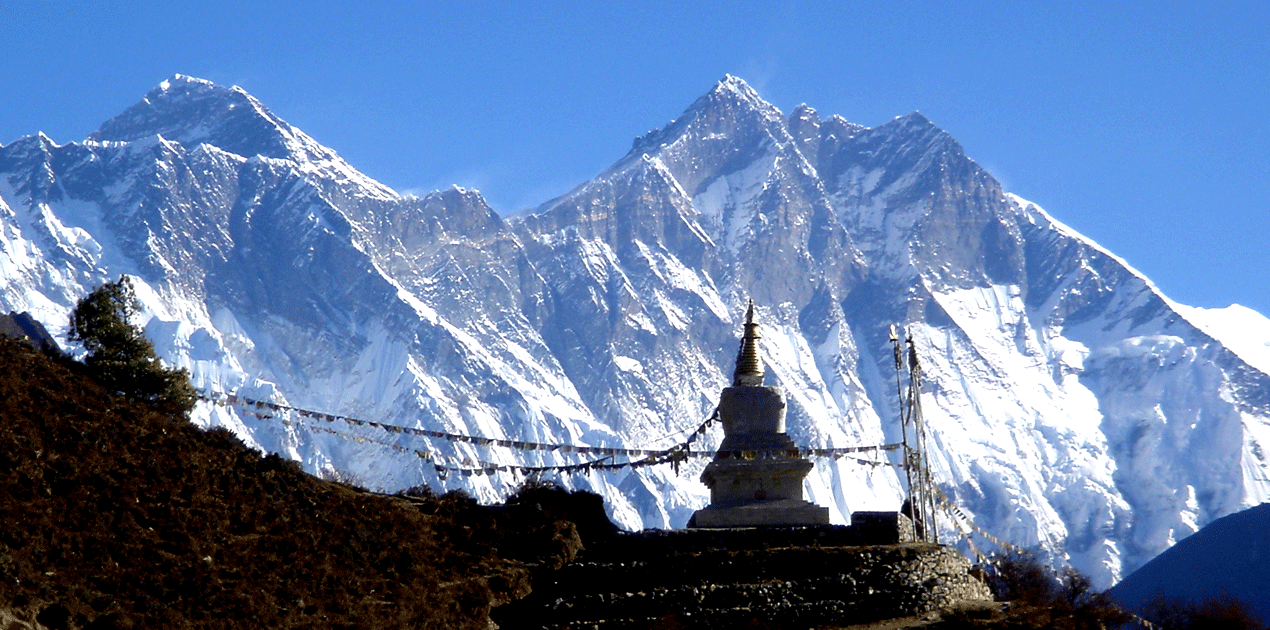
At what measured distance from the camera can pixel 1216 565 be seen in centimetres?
15225

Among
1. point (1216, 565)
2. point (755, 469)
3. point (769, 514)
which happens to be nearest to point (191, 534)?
point (769, 514)

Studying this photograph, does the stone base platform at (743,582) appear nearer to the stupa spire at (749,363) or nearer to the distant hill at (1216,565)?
the stupa spire at (749,363)

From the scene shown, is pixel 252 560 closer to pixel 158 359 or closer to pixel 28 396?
pixel 28 396

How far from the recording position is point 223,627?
29.6 metres

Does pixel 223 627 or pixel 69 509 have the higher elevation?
pixel 69 509

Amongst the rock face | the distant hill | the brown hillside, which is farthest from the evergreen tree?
the distant hill

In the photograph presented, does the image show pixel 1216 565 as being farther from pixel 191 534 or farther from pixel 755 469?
pixel 191 534

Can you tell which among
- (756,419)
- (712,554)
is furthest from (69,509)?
(756,419)

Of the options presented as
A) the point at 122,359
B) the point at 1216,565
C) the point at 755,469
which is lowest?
the point at 755,469

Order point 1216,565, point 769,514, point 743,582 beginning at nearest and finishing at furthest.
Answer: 1. point 743,582
2. point 769,514
3. point 1216,565

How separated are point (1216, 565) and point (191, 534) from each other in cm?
13400

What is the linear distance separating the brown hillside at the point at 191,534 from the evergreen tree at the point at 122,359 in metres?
1.12

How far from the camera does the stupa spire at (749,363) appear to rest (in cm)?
5425

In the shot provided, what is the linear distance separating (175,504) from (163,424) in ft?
14.7
